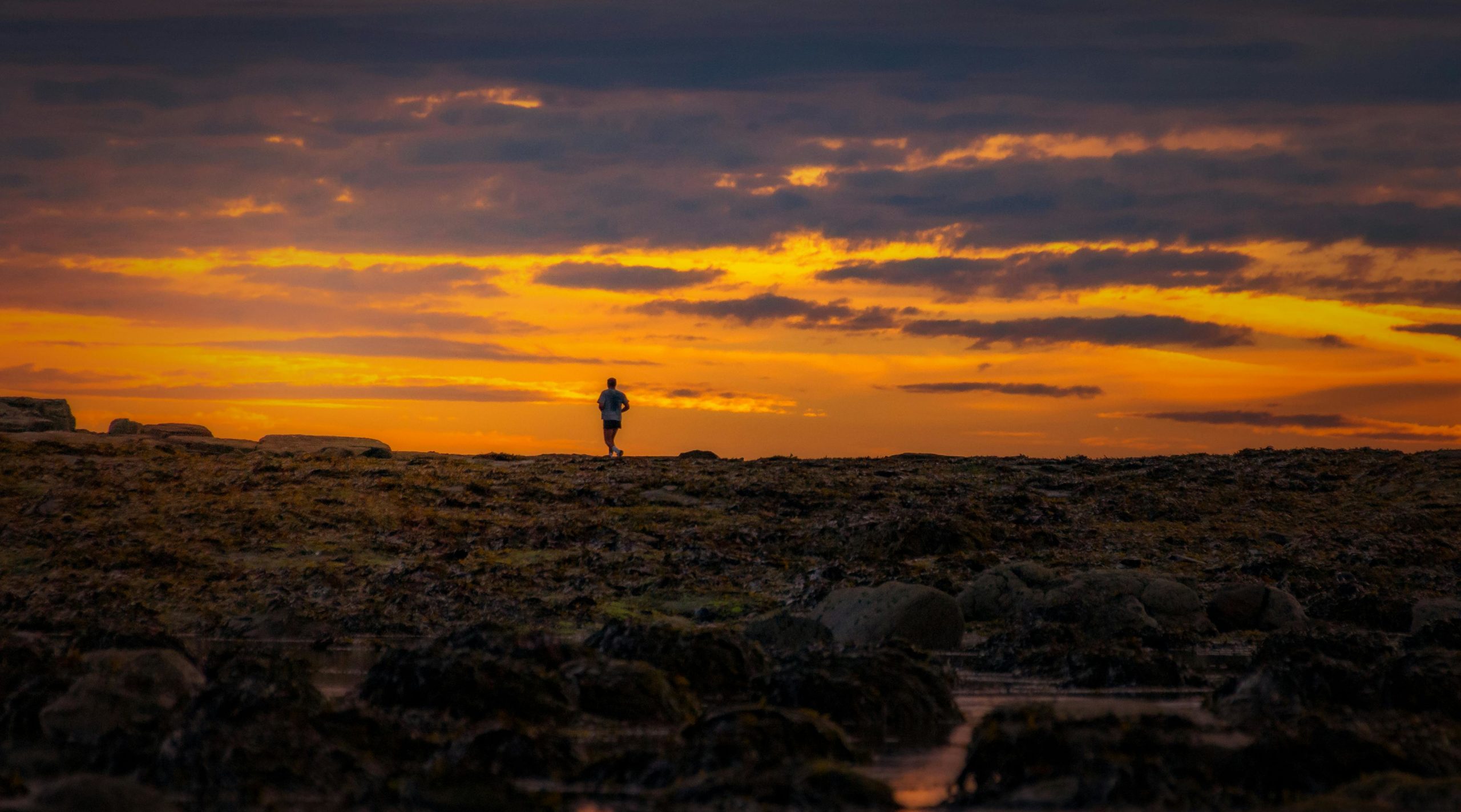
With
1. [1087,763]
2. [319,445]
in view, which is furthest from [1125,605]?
[319,445]

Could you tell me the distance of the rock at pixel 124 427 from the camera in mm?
39469

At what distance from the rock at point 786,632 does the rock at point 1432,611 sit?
8.57m

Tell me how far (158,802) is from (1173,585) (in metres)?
15.4

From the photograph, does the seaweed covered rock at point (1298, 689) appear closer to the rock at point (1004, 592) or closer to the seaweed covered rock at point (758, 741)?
the seaweed covered rock at point (758, 741)

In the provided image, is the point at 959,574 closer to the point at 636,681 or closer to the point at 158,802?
the point at 636,681

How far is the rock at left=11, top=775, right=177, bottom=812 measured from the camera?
26.0 ft

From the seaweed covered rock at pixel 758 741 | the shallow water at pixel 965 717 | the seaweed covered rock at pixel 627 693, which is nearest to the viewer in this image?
the seaweed covered rock at pixel 758 741

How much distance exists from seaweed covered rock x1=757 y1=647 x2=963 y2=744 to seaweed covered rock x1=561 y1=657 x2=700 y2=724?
0.80 metres

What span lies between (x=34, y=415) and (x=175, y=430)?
3.66 metres

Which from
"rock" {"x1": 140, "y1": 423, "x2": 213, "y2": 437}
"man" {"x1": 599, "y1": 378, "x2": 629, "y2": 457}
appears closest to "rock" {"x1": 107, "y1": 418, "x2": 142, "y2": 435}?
"rock" {"x1": 140, "y1": 423, "x2": 213, "y2": 437}

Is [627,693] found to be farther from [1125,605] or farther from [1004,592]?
[1004,592]

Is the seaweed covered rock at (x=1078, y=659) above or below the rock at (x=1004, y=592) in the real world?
below

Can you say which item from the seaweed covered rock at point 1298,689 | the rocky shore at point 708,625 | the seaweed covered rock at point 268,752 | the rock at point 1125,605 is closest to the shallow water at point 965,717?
the rocky shore at point 708,625

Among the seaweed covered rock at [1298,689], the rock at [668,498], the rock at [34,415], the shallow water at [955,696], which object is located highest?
the rock at [34,415]
